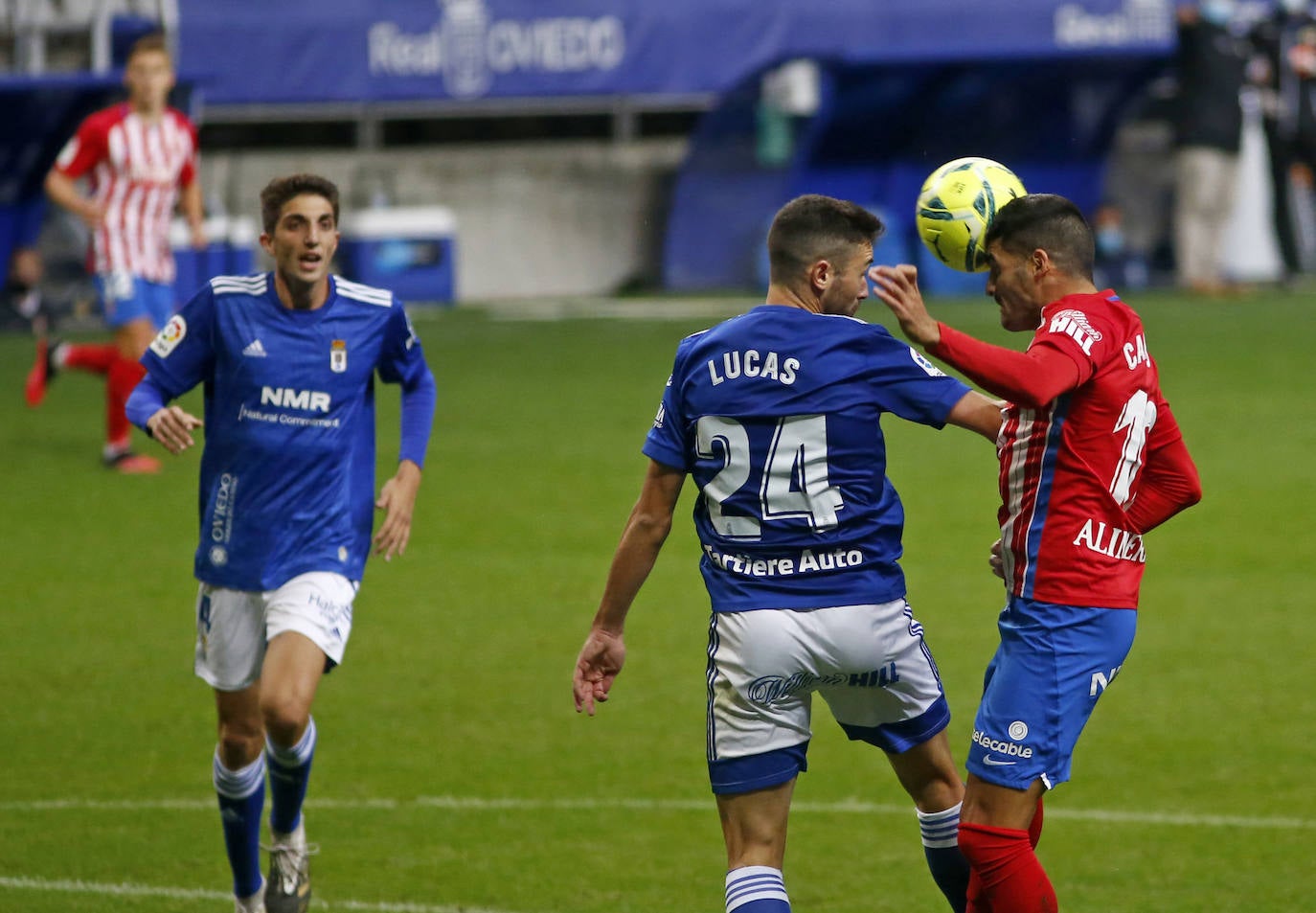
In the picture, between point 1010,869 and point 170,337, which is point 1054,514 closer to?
point 1010,869

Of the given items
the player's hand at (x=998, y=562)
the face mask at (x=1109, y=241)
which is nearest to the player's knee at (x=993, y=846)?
the player's hand at (x=998, y=562)

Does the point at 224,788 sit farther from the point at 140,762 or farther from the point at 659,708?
the point at 659,708

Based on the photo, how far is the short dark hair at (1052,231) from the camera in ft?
15.4

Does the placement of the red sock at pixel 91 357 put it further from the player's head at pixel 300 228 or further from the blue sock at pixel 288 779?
the blue sock at pixel 288 779

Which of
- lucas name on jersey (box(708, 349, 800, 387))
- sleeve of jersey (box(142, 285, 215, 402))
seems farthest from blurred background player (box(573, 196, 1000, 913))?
sleeve of jersey (box(142, 285, 215, 402))

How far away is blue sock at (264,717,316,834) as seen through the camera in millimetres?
5594

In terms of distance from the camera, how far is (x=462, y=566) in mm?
10477

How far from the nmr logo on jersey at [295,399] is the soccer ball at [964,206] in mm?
1843

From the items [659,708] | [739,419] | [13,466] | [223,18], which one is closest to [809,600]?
[739,419]

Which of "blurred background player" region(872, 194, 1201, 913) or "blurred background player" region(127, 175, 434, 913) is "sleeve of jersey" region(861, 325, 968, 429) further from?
"blurred background player" region(127, 175, 434, 913)

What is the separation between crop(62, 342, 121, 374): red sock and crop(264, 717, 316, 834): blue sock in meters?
7.69

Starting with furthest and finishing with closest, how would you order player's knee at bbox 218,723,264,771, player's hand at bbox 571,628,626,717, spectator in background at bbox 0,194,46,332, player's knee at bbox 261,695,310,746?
spectator in background at bbox 0,194,46,332 < player's knee at bbox 218,723,264,771 < player's knee at bbox 261,695,310,746 < player's hand at bbox 571,628,626,717

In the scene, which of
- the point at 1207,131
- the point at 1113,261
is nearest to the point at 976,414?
the point at 1207,131

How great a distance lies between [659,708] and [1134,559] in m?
3.48
